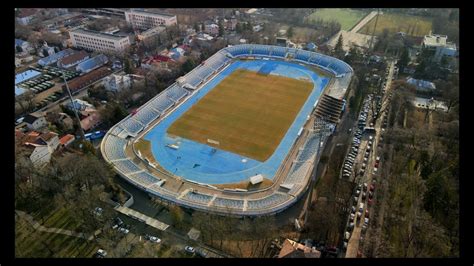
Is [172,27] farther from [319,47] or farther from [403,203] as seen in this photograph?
[403,203]

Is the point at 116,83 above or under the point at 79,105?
above

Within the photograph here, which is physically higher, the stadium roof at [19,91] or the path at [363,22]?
the path at [363,22]

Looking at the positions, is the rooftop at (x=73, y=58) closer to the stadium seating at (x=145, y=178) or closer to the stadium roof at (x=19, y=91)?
the stadium roof at (x=19, y=91)

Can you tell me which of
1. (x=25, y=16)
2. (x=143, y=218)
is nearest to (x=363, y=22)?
(x=143, y=218)

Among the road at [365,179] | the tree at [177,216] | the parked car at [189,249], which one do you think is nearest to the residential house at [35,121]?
the tree at [177,216]

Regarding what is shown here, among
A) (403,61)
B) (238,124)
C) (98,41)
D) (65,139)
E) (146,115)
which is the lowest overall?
(65,139)

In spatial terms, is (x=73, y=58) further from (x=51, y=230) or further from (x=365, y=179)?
(x=365, y=179)
